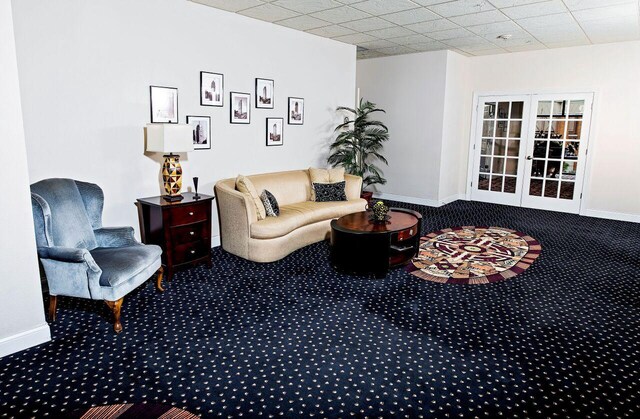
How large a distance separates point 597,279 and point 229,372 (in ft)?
12.2

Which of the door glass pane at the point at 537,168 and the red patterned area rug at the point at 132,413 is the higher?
the door glass pane at the point at 537,168

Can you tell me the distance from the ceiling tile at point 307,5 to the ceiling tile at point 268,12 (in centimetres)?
12

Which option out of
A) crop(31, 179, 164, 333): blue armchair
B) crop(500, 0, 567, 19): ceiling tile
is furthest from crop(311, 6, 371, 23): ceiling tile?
crop(31, 179, 164, 333): blue armchair

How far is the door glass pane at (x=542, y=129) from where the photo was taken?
7.52m

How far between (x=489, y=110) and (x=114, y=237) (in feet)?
22.8

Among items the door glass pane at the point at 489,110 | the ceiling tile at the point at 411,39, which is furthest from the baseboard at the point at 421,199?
the ceiling tile at the point at 411,39

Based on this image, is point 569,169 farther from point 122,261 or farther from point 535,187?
point 122,261

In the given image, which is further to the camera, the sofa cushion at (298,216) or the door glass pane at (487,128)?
the door glass pane at (487,128)

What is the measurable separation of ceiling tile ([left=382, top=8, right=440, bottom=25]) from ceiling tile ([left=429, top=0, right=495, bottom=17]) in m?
0.12

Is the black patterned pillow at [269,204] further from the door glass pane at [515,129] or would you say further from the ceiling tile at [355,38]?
the door glass pane at [515,129]

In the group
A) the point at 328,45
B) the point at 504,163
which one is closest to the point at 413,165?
the point at 504,163

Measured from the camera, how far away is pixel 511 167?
8.05 metres

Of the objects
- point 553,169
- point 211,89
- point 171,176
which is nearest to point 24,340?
point 171,176

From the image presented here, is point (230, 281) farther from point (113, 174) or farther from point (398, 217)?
point (398, 217)
